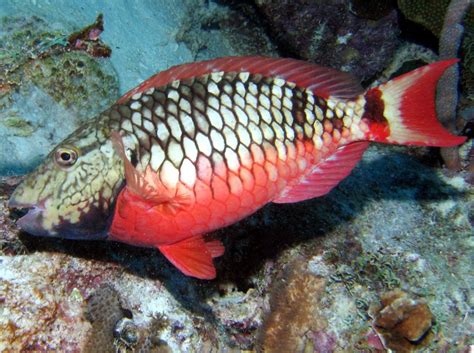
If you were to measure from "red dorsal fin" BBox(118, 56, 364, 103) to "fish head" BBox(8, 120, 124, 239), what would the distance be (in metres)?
0.45

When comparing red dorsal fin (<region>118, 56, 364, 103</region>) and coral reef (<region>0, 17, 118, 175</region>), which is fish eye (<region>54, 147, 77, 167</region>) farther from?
coral reef (<region>0, 17, 118, 175</region>)

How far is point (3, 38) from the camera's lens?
4.76 metres

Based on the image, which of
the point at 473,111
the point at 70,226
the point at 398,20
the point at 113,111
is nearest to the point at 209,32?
the point at 398,20

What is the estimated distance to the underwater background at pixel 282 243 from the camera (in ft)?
7.90

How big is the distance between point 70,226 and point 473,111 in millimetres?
4232

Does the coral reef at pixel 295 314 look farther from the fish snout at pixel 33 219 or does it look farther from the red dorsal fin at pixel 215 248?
the fish snout at pixel 33 219

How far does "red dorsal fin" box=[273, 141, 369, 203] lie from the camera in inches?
102

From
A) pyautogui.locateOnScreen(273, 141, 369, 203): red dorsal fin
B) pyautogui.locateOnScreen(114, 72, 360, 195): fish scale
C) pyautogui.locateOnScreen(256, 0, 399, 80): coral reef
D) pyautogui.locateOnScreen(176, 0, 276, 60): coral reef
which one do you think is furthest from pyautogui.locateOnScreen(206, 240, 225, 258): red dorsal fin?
pyautogui.locateOnScreen(176, 0, 276, 60): coral reef

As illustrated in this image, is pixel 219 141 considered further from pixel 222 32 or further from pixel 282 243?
pixel 222 32

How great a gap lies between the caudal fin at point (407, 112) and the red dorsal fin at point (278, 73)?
0.58 ft

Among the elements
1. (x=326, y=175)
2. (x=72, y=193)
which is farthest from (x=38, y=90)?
(x=326, y=175)

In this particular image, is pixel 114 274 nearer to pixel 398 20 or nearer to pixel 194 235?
pixel 194 235

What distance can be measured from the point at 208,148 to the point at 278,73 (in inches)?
29.6

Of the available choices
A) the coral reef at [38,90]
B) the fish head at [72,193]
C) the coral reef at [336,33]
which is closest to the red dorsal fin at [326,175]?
the fish head at [72,193]
